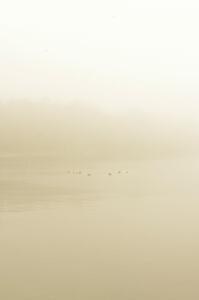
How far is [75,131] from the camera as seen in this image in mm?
3303

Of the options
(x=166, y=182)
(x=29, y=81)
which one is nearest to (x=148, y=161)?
(x=166, y=182)

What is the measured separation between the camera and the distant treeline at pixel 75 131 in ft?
10.7

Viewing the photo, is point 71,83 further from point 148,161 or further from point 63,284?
point 63,284

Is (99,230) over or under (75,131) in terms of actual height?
under

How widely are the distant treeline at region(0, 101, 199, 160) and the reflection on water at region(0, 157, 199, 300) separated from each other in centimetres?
9

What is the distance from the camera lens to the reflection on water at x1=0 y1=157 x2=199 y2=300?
9.37ft

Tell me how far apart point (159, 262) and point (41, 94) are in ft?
4.06

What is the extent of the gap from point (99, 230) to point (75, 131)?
638mm

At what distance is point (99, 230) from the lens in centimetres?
313

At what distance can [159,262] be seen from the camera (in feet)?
9.96

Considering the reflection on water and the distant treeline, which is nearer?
the reflection on water

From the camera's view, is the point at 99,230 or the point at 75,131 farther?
the point at 75,131

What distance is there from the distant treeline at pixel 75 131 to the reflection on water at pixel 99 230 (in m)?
0.09

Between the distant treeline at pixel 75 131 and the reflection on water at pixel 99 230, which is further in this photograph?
the distant treeline at pixel 75 131
